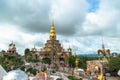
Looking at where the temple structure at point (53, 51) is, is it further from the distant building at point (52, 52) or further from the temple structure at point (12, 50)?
the temple structure at point (12, 50)

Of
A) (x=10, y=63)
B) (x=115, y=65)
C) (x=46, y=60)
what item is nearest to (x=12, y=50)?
→ (x=46, y=60)

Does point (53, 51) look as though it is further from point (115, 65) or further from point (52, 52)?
point (115, 65)

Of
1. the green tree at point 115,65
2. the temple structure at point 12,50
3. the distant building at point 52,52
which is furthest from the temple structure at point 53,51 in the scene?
the green tree at point 115,65

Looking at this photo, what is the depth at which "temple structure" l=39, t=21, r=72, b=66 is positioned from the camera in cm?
5650

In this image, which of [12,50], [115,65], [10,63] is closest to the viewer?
[115,65]

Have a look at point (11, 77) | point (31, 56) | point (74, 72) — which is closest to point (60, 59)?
point (31, 56)

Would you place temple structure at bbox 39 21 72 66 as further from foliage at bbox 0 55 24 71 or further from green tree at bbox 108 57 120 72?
green tree at bbox 108 57 120 72

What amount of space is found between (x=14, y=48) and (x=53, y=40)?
35.6 feet

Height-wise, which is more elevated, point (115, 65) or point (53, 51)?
point (53, 51)

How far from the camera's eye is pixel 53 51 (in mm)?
57906

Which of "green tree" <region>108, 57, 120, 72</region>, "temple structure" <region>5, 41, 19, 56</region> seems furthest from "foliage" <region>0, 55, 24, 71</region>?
"green tree" <region>108, 57, 120, 72</region>

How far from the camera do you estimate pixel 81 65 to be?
5203 cm

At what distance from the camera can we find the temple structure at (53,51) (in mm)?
56500

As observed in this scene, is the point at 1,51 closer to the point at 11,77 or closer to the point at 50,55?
the point at 50,55
